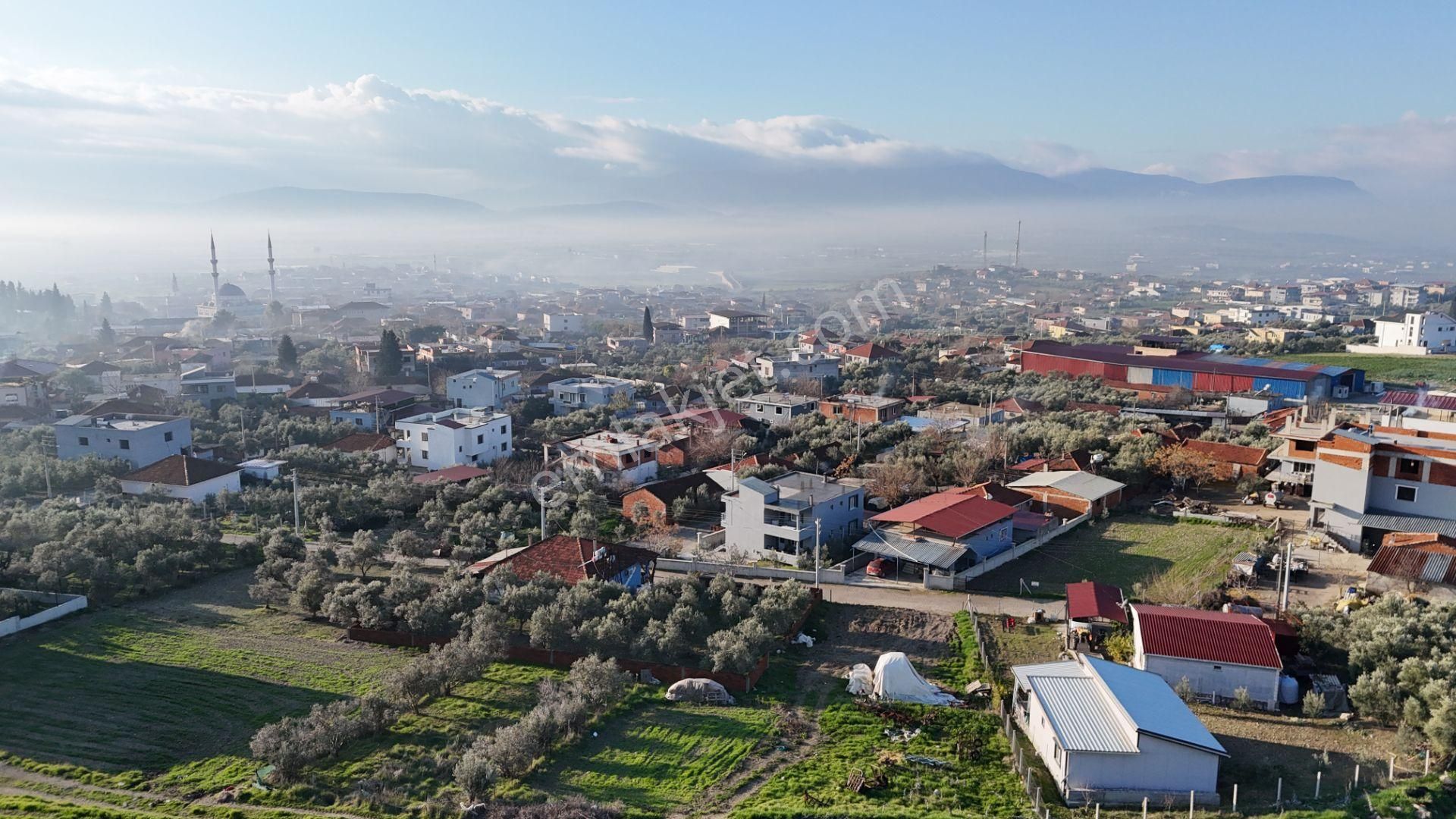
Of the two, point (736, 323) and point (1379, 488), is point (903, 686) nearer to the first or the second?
point (1379, 488)

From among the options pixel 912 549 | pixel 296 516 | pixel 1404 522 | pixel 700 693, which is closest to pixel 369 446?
pixel 296 516

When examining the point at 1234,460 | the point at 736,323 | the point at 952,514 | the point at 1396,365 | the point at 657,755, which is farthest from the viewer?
the point at 736,323

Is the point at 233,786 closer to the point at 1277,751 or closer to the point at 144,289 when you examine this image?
the point at 1277,751

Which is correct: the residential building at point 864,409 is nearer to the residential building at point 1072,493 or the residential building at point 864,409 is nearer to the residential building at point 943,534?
the residential building at point 1072,493

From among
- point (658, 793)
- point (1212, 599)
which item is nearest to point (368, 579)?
point (658, 793)

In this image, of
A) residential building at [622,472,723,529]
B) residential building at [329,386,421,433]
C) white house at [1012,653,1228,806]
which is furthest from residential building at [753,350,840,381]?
white house at [1012,653,1228,806]

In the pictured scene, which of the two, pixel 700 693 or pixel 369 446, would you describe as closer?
pixel 700 693

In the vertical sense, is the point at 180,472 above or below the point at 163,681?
above

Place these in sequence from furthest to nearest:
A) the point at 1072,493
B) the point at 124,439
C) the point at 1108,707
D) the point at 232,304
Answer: the point at 232,304, the point at 124,439, the point at 1072,493, the point at 1108,707

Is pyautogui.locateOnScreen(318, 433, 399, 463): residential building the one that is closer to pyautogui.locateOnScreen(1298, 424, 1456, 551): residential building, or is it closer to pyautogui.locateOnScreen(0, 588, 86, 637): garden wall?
pyautogui.locateOnScreen(0, 588, 86, 637): garden wall
